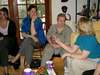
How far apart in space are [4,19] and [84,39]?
173 centimetres

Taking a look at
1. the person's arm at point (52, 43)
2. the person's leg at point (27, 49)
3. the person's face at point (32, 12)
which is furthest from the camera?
the person's face at point (32, 12)

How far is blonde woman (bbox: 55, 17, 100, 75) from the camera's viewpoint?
267 centimetres

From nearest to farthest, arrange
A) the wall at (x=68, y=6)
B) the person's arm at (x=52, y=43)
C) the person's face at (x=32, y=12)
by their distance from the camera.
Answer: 1. the person's arm at (x=52, y=43)
2. the person's face at (x=32, y=12)
3. the wall at (x=68, y=6)

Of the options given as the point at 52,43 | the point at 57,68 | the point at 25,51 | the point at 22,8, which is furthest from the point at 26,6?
the point at 57,68

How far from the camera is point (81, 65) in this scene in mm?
2719

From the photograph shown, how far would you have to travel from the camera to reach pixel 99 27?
330cm

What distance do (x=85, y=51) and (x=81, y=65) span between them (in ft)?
0.58

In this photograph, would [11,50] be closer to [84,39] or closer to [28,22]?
[28,22]

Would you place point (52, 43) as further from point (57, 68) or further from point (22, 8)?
point (22, 8)

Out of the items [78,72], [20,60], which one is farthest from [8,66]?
[78,72]

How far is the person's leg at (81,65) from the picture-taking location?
8.89 ft

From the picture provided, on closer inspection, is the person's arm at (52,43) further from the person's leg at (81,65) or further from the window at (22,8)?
the window at (22,8)

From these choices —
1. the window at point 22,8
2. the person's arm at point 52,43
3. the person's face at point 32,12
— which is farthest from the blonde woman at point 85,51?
the window at point 22,8

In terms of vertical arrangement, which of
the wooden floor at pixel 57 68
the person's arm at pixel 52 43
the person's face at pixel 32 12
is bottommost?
the wooden floor at pixel 57 68
